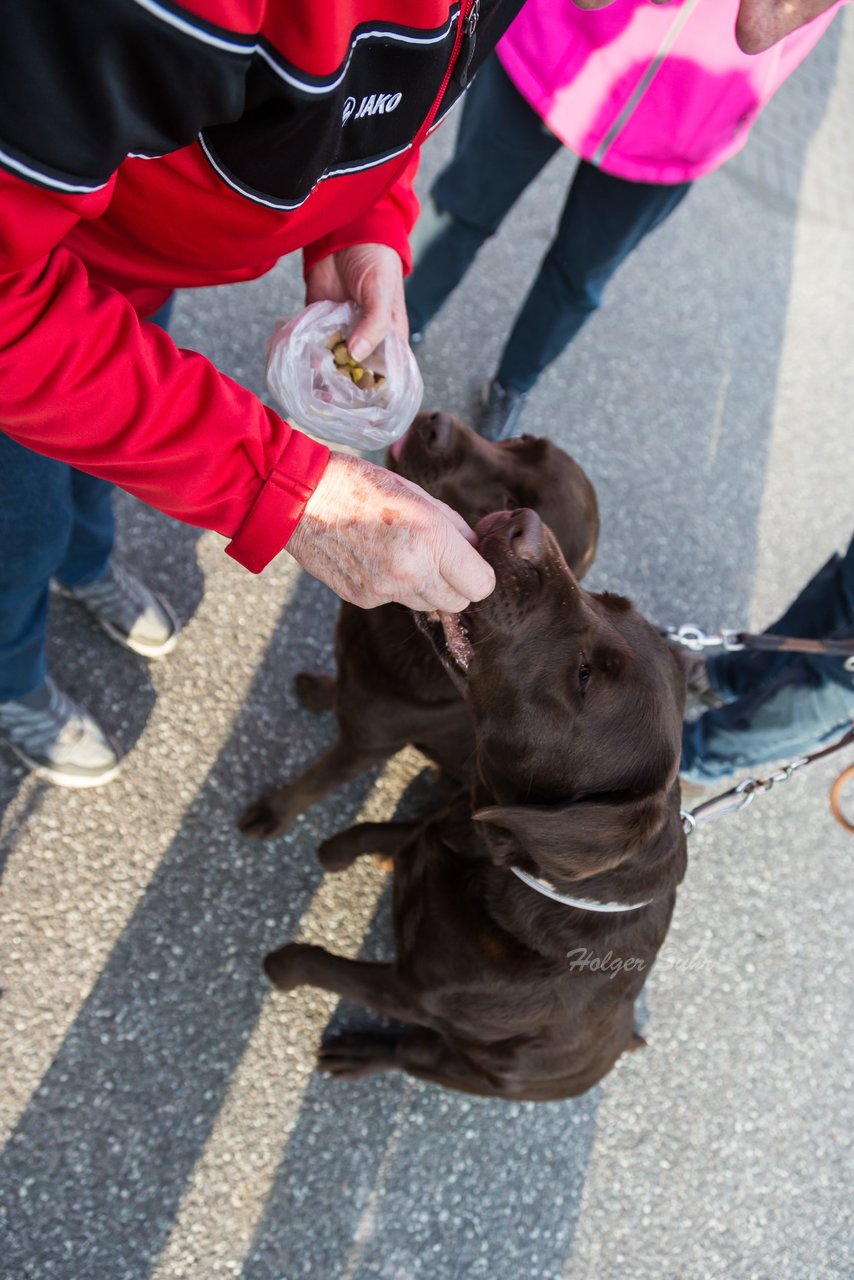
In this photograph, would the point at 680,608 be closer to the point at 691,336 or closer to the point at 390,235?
the point at 691,336

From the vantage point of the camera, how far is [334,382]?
205 centimetres

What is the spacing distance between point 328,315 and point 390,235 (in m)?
0.22

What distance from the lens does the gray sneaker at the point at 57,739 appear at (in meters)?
2.38

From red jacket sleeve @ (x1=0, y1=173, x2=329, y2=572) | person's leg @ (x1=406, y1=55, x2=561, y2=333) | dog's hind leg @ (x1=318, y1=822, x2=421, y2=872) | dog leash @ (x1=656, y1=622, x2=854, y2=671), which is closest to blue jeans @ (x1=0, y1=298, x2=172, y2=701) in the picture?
red jacket sleeve @ (x1=0, y1=173, x2=329, y2=572)

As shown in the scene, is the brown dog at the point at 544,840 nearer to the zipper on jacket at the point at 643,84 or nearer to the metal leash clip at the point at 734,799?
the metal leash clip at the point at 734,799

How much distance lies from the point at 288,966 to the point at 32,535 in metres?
1.37

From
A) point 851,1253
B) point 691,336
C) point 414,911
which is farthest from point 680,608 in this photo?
point 851,1253

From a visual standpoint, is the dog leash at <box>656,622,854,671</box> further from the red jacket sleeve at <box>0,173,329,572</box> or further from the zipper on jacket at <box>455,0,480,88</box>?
the zipper on jacket at <box>455,0,480,88</box>

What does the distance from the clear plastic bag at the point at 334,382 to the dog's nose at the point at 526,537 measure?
0.44 metres

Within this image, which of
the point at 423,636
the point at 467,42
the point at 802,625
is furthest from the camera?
the point at 802,625

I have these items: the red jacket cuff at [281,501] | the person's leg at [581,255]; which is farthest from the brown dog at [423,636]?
the person's leg at [581,255]

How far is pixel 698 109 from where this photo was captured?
8.35ft

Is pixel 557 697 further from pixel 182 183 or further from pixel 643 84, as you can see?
pixel 643 84

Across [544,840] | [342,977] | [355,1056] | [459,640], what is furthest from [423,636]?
[355,1056]
